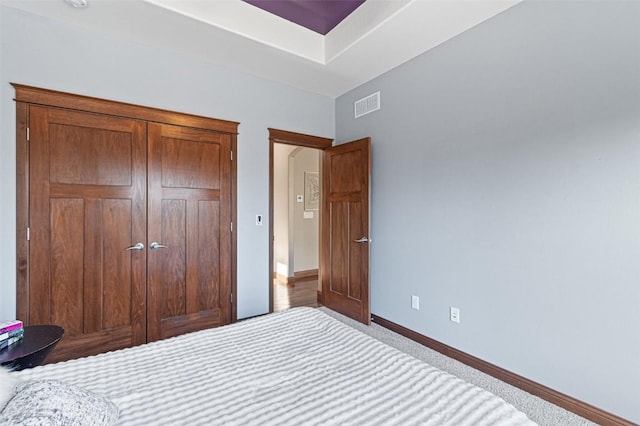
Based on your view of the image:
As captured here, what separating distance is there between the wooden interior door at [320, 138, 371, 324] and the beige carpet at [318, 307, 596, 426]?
502 millimetres

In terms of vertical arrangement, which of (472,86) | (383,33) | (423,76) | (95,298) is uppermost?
(383,33)

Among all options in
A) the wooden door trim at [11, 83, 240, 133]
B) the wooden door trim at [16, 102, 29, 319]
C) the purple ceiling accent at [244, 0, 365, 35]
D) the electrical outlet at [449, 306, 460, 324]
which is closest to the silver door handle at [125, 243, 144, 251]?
the wooden door trim at [16, 102, 29, 319]

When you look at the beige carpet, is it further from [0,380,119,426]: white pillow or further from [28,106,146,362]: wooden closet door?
[28,106,146,362]: wooden closet door

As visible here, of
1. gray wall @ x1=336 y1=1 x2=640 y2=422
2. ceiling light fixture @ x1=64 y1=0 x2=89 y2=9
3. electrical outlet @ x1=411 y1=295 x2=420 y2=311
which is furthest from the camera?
electrical outlet @ x1=411 y1=295 x2=420 y2=311

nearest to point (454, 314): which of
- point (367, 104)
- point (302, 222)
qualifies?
point (367, 104)

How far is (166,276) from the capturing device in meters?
2.81

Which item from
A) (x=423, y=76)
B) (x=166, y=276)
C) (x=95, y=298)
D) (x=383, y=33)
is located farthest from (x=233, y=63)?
(x=95, y=298)

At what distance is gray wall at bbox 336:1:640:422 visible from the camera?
5.61 ft

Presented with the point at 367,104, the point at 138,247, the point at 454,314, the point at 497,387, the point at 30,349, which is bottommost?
the point at 497,387

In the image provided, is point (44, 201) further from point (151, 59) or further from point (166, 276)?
point (151, 59)

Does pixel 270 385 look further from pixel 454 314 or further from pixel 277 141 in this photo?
pixel 277 141

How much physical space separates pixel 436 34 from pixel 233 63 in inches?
76.7

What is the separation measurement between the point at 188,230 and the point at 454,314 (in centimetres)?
257

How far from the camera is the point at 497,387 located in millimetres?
2121
